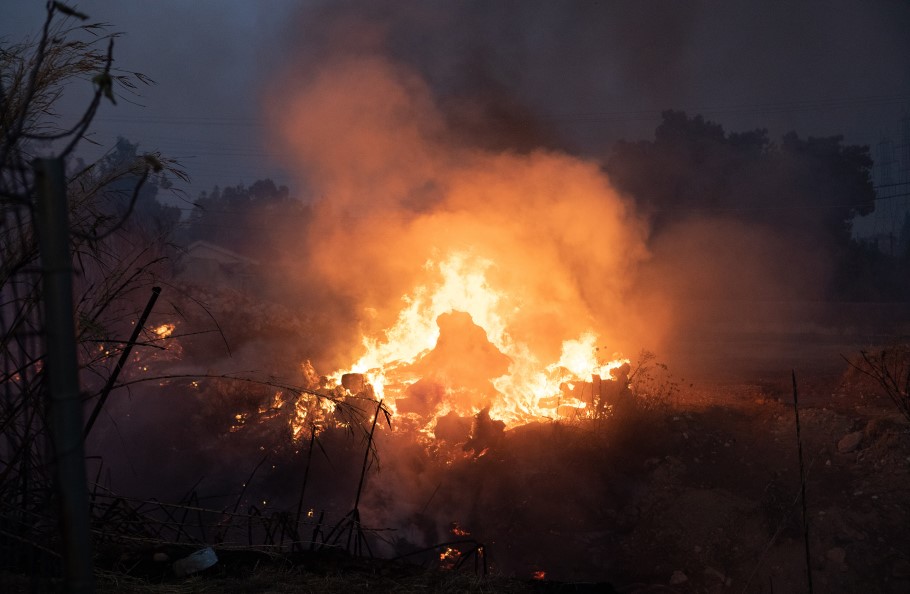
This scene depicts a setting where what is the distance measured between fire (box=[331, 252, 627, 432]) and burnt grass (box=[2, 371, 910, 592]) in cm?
106

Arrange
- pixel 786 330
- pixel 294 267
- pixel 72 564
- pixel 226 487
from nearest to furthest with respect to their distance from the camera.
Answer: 1. pixel 72 564
2. pixel 226 487
3. pixel 294 267
4. pixel 786 330

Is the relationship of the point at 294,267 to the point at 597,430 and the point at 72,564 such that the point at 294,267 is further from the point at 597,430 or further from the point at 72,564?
the point at 72,564

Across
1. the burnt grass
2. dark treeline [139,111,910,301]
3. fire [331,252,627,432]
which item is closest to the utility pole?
the burnt grass

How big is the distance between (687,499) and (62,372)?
7421 mm

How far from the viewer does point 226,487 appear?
8.42 m

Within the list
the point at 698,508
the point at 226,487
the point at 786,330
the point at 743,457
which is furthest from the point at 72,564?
the point at 786,330

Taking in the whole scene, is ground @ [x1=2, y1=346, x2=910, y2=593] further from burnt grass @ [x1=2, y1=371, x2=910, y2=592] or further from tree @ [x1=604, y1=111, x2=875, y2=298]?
tree @ [x1=604, y1=111, x2=875, y2=298]

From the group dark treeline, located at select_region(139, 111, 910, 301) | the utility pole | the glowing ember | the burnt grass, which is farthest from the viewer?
dark treeline, located at select_region(139, 111, 910, 301)

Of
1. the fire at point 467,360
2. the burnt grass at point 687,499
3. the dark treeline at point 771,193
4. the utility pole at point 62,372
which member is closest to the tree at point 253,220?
the dark treeline at point 771,193

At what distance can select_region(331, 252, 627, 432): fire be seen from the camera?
10094 mm

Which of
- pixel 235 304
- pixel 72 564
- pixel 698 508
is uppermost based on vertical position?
pixel 235 304

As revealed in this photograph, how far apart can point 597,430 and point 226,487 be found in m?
5.63

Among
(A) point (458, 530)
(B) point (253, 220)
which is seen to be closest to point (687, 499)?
(A) point (458, 530)

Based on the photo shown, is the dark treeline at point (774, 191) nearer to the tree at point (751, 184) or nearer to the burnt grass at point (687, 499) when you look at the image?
the tree at point (751, 184)
